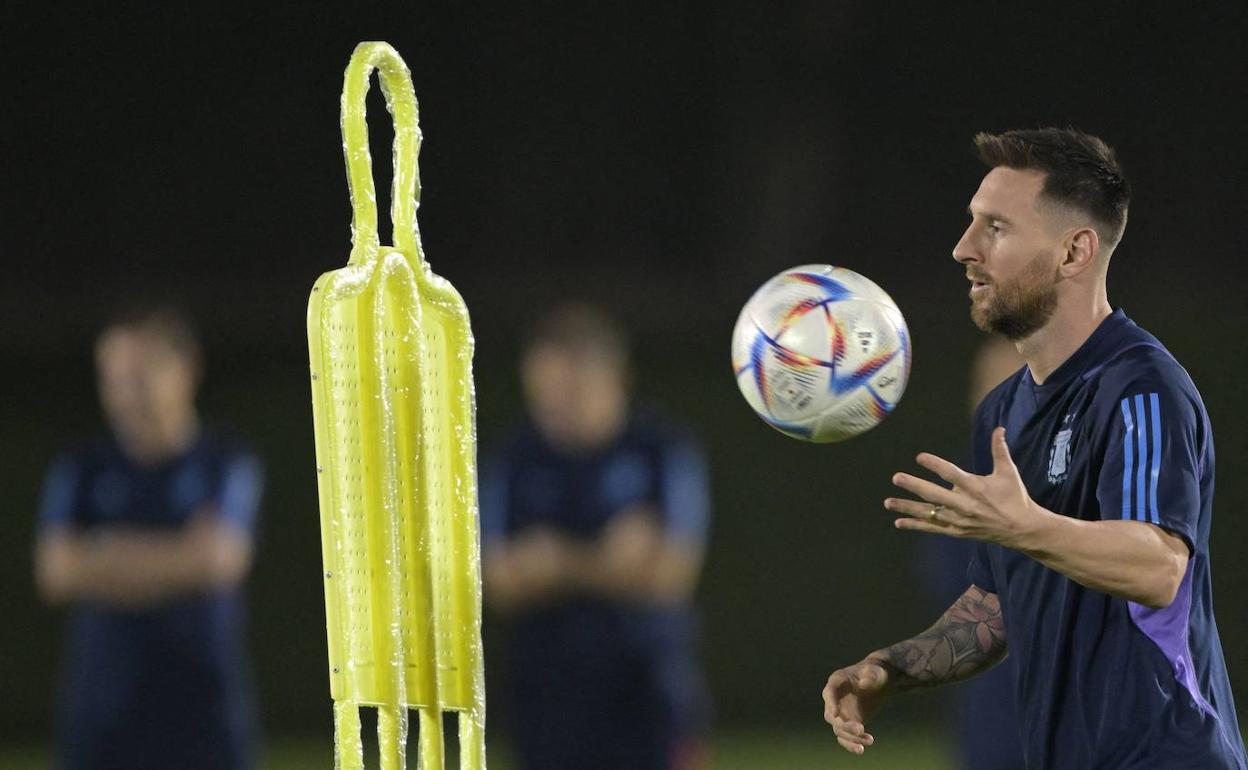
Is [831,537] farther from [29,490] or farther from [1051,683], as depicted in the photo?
[1051,683]

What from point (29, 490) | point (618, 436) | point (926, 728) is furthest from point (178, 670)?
point (926, 728)

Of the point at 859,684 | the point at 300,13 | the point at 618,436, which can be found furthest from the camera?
the point at 300,13

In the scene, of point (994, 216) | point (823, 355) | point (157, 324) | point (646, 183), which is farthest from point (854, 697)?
point (646, 183)

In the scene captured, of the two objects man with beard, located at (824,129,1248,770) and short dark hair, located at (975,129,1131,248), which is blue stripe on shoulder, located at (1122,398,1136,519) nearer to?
man with beard, located at (824,129,1248,770)

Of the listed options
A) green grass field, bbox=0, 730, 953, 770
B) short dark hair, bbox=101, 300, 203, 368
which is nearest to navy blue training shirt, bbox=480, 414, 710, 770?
short dark hair, bbox=101, 300, 203, 368

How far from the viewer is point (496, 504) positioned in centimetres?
532

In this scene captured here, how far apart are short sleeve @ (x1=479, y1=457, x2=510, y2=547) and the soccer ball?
197 centimetres

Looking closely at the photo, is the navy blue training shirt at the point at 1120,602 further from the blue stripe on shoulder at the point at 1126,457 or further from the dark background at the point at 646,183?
the dark background at the point at 646,183

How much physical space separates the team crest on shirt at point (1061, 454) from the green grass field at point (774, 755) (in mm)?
5105

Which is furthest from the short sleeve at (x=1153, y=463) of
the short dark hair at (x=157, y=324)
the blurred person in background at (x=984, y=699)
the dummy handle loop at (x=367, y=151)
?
the short dark hair at (x=157, y=324)

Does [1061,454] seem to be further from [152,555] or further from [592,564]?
[152,555]

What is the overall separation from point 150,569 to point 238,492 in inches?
15.9

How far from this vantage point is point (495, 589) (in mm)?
5367

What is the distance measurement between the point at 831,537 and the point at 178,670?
5.11m
